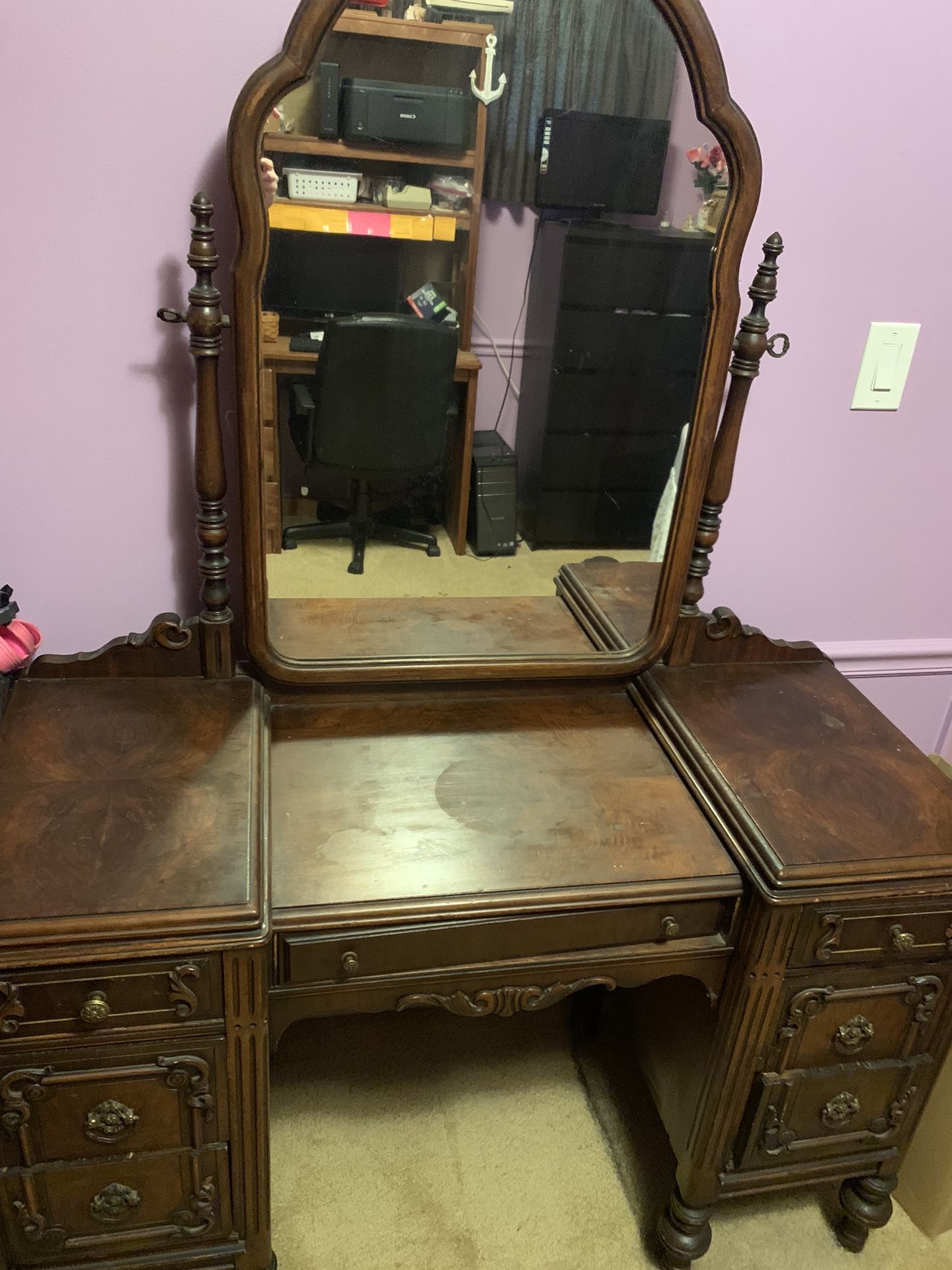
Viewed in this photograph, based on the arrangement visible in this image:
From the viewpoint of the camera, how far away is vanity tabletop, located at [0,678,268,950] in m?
0.91

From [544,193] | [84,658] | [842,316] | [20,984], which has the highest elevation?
[544,193]

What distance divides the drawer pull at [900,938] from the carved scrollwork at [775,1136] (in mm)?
276

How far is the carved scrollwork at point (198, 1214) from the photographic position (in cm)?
108

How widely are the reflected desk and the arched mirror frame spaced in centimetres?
1

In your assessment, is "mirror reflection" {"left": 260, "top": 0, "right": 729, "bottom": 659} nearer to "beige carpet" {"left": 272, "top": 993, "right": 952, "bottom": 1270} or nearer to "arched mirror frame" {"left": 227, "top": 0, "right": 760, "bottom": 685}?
"arched mirror frame" {"left": 227, "top": 0, "right": 760, "bottom": 685}

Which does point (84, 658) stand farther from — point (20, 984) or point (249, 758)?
point (20, 984)

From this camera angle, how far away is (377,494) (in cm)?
118

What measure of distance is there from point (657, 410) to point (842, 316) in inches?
14.2

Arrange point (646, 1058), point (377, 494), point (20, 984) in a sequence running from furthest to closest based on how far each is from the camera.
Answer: point (646, 1058) < point (377, 494) < point (20, 984)

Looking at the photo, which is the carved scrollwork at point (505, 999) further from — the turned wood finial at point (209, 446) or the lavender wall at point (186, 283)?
the lavender wall at point (186, 283)

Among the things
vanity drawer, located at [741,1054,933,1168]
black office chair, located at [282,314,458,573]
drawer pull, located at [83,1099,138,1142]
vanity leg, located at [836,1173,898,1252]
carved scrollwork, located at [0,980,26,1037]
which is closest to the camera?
carved scrollwork, located at [0,980,26,1037]

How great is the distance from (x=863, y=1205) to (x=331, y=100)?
5.29ft

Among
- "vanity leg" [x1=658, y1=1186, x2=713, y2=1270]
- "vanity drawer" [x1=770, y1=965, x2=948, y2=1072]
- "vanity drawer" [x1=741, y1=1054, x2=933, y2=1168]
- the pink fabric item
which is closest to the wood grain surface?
the pink fabric item

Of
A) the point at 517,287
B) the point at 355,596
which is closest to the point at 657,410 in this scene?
the point at 517,287
